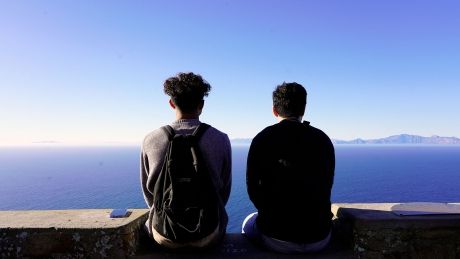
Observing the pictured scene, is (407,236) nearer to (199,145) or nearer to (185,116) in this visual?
(199,145)

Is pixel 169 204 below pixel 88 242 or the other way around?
the other way around

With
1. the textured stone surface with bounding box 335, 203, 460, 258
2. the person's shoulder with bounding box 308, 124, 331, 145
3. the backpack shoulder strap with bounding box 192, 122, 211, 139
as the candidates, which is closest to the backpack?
the backpack shoulder strap with bounding box 192, 122, 211, 139

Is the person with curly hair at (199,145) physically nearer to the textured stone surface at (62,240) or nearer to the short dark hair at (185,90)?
the short dark hair at (185,90)

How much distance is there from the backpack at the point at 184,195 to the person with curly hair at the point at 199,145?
0.30 ft

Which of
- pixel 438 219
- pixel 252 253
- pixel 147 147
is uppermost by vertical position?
pixel 147 147

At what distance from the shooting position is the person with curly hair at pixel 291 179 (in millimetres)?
3461

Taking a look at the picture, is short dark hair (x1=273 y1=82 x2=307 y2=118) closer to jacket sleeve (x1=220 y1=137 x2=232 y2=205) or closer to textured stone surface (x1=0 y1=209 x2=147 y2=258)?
jacket sleeve (x1=220 y1=137 x2=232 y2=205)

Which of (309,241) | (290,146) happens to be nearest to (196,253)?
(309,241)

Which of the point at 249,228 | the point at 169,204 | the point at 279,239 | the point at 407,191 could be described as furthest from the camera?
the point at 407,191

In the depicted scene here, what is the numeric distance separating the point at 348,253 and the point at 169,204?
1890 millimetres

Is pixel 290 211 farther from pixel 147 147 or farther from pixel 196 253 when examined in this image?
pixel 147 147

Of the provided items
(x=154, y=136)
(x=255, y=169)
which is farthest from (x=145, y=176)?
(x=255, y=169)

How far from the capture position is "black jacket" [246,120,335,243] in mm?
3467

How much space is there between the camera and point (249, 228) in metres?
4.00
